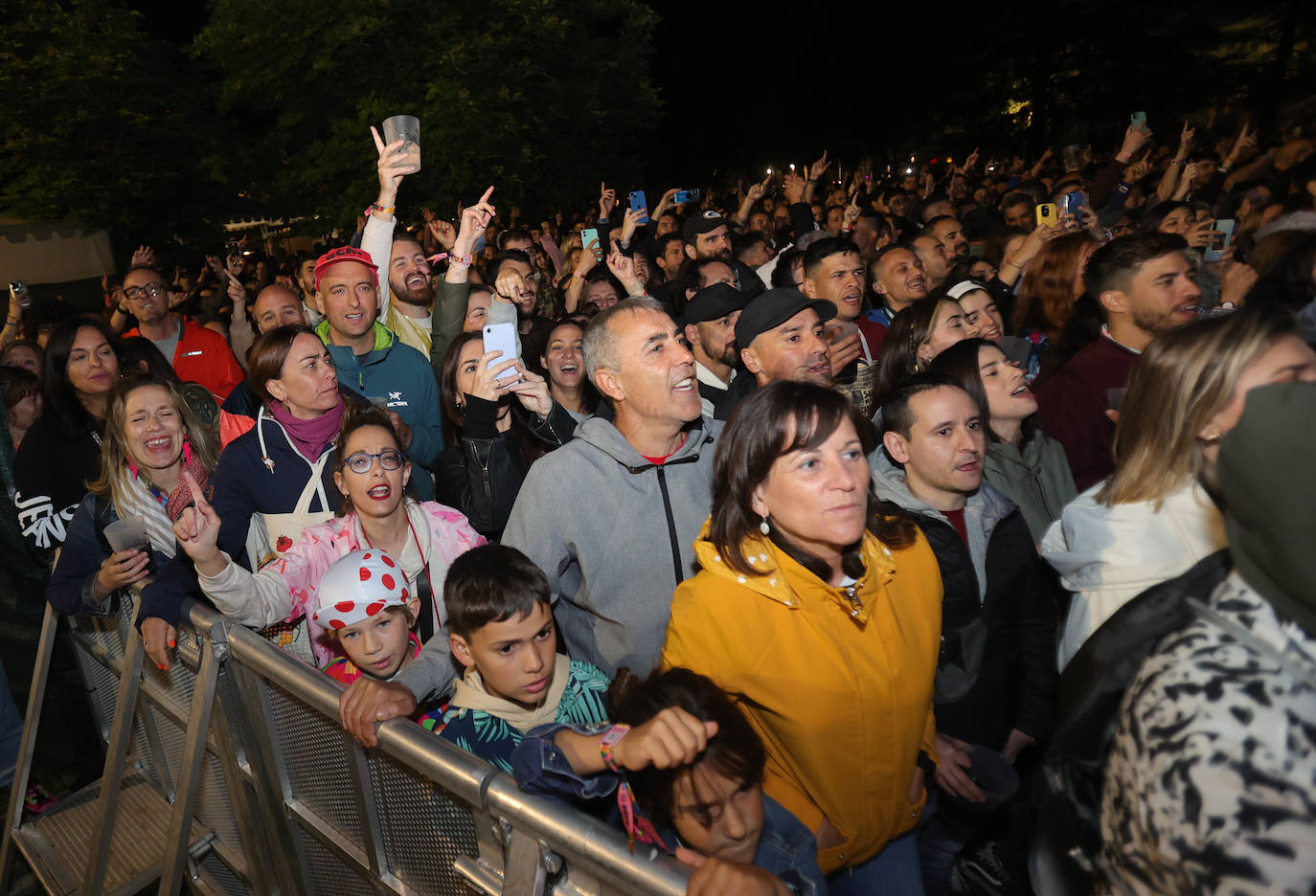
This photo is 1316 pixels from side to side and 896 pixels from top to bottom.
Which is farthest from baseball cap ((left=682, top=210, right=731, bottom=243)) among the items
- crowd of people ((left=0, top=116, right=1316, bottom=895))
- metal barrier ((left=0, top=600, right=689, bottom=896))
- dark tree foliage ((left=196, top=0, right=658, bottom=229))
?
dark tree foliage ((left=196, top=0, right=658, bottom=229))

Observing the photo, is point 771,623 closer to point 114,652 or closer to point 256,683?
point 256,683

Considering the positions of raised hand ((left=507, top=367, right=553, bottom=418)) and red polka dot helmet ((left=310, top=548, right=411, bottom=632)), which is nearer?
red polka dot helmet ((left=310, top=548, right=411, bottom=632))

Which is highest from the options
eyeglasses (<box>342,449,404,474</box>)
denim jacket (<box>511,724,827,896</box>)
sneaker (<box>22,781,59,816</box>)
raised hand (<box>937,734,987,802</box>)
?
eyeglasses (<box>342,449,404,474</box>)

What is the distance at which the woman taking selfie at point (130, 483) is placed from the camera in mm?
3582

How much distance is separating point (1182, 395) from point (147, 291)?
6.41 m

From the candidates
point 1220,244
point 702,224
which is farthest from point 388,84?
point 1220,244

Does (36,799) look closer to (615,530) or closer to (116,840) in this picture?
(116,840)

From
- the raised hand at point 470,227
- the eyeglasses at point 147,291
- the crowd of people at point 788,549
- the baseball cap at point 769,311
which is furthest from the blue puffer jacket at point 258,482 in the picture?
the eyeglasses at point 147,291

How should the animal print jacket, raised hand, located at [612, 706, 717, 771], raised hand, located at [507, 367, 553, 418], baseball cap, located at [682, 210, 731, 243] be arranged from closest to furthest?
1. the animal print jacket
2. raised hand, located at [612, 706, 717, 771]
3. raised hand, located at [507, 367, 553, 418]
4. baseball cap, located at [682, 210, 731, 243]

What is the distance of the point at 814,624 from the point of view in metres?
2.10

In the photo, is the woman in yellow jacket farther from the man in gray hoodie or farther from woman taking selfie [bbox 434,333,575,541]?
woman taking selfie [bbox 434,333,575,541]

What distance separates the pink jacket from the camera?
2.86 meters

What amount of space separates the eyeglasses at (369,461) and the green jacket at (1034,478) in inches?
92.7

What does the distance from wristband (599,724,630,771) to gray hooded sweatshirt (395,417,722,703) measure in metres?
0.97
